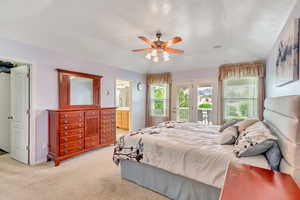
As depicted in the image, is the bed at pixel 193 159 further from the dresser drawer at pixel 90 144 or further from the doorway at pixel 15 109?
the doorway at pixel 15 109

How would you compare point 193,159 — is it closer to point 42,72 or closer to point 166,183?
point 166,183

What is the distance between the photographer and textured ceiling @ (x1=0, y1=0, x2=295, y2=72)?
2.16 metres

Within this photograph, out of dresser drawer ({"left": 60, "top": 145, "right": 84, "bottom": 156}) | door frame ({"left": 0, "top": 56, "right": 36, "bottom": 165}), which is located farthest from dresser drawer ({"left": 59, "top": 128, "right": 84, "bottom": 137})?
door frame ({"left": 0, "top": 56, "right": 36, "bottom": 165})

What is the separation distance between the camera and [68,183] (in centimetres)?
247

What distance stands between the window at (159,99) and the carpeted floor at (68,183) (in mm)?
3081

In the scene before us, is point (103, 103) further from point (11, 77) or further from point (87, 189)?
point (87, 189)

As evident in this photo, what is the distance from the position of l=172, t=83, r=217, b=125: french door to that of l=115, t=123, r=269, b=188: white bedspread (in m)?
2.62

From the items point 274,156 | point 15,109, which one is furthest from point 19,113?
point 274,156

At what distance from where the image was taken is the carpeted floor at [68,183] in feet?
7.07

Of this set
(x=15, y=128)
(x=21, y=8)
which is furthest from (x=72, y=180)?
(x=21, y=8)

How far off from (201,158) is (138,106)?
4292 mm

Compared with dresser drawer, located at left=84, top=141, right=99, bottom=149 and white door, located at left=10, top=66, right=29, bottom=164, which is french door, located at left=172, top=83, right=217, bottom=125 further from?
white door, located at left=10, top=66, right=29, bottom=164

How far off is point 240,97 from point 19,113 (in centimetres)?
554

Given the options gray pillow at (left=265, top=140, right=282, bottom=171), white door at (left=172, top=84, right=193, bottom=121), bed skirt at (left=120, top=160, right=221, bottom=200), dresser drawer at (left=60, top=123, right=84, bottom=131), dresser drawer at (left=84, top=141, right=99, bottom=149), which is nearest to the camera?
gray pillow at (left=265, top=140, right=282, bottom=171)
